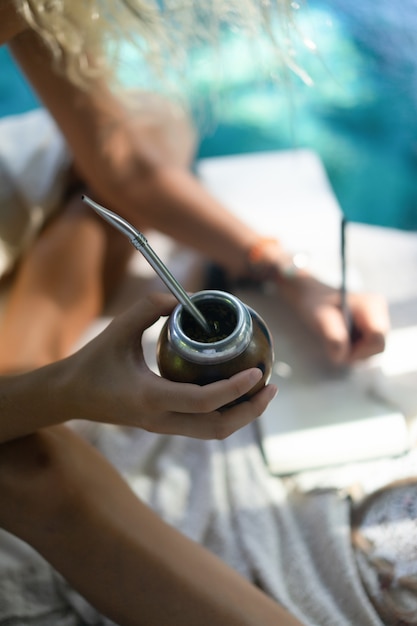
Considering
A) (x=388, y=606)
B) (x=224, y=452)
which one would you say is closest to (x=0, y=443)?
(x=224, y=452)

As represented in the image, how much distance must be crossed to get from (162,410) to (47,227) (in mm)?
593

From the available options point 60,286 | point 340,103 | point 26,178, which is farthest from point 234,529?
point 340,103

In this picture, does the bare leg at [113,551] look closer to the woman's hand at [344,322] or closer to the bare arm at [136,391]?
the bare arm at [136,391]

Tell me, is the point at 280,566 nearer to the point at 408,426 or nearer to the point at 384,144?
the point at 408,426

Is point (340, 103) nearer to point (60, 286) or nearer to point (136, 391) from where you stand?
point (60, 286)

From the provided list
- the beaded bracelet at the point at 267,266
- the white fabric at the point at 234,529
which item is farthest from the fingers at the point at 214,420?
the beaded bracelet at the point at 267,266

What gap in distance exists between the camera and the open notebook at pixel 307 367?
0.76 m

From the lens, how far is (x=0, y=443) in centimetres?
59

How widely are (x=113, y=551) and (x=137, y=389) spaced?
194 mm

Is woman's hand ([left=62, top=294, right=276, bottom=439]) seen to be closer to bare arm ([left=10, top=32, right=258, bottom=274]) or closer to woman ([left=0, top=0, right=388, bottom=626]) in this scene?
woman ([left=0, top=0, right=388, bottom=626])

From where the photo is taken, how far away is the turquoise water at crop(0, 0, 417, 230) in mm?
904

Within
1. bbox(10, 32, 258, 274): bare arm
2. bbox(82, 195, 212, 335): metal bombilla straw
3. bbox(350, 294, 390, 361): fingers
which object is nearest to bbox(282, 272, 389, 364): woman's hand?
bbox(350, 294, 390, 361): fingers

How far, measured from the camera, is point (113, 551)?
57 cm

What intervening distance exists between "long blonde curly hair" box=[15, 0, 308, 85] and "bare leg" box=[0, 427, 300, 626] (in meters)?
0.48
